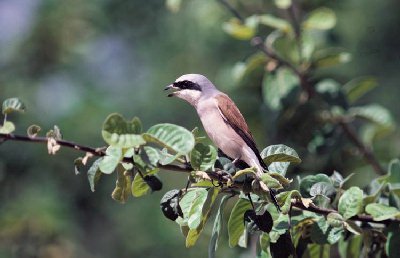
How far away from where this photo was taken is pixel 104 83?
8203 millimetres

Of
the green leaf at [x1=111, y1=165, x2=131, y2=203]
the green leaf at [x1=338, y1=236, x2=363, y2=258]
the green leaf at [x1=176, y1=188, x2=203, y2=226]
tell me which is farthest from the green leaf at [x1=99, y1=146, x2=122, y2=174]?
the green leaf at [x1=338, y1=236, x2=363, y2=258]

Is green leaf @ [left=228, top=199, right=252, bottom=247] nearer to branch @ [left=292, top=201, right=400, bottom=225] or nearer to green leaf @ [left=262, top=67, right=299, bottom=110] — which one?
branch @ [left=292, top=201, right=400, bottom=225]

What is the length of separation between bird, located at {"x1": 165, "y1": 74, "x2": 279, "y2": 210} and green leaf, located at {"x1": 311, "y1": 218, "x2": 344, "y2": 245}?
78 cm

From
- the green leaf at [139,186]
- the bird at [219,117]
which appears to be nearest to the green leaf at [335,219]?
the green leaf at [139,186]

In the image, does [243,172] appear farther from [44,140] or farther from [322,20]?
[322,20]

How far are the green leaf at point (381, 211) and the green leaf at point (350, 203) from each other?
0.15ft

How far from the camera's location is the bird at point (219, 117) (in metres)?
3.51

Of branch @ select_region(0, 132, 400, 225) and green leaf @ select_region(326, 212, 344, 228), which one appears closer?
branch @ select_region(0, 132, 400, 225)

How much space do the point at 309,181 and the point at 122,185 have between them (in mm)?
751

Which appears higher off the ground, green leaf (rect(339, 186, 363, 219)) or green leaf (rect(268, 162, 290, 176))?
green leaf (rect(268, 162, 290, 176))

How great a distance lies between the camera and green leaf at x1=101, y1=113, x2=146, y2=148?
2.12 m

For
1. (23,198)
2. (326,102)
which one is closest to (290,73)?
(326,102)

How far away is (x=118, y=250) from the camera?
7.45m

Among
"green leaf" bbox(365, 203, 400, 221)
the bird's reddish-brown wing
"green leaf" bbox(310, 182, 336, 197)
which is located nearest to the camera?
"green leaf" bbox(365, 203, 400, 221)
